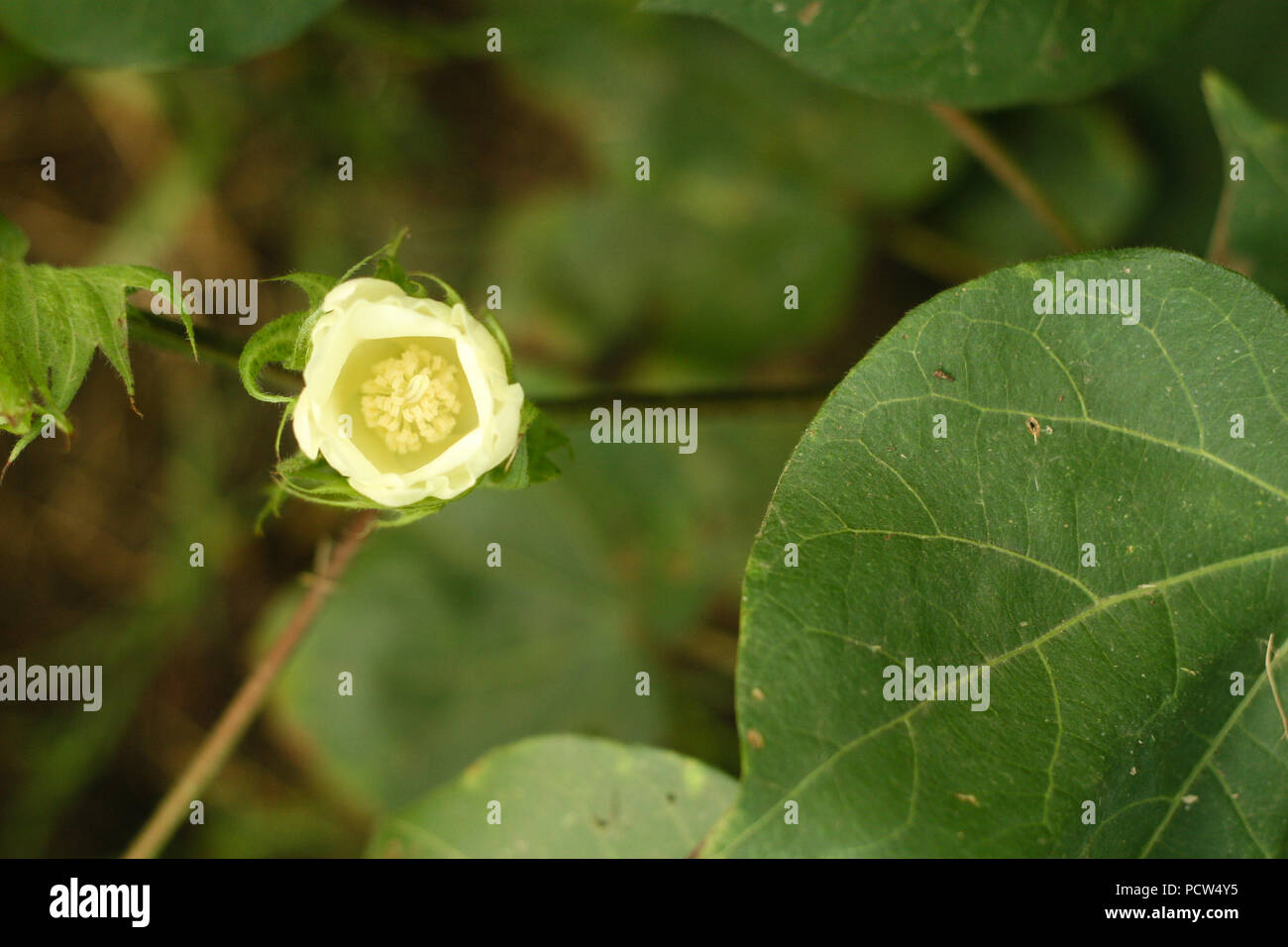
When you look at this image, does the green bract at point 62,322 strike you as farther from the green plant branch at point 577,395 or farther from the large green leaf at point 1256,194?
the large green leaf at point 1256,194

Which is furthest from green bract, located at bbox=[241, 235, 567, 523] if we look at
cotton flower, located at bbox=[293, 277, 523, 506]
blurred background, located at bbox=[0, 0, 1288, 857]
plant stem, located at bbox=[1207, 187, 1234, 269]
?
plant stem, located at bbox=[1207, 187, 1234, 269]

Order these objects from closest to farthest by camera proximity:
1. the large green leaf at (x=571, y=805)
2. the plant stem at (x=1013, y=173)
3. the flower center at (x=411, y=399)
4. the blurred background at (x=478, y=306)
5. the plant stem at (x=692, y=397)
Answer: the flower center at (x=411, y=399), the large green leaf at (x=571, y=805), the plant stem at (x=692, y=397), the plant stem at (x=1013, y=173), the blurred background at (x=478, y=306)

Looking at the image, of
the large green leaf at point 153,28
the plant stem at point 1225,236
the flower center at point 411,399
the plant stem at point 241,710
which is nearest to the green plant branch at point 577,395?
the flower center at point 411,399

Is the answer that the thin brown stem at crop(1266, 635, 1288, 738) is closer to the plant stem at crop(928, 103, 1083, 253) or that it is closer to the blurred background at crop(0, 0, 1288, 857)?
the plant stem at crop(928, 103, 1083, 253)

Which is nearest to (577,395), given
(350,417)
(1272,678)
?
(350,417)

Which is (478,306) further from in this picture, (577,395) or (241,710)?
(241,710)

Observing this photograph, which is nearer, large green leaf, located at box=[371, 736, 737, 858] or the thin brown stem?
the thin brown stem
